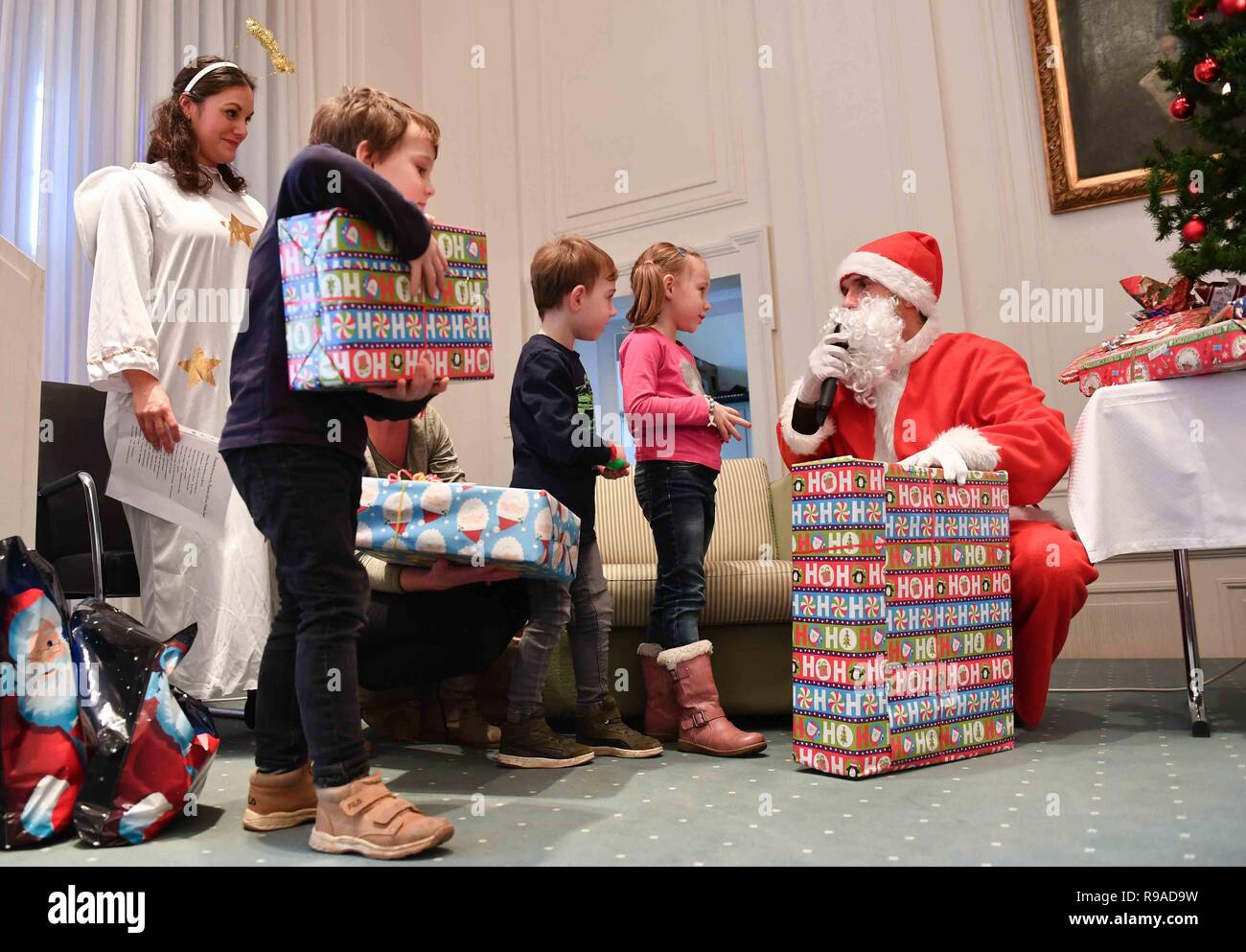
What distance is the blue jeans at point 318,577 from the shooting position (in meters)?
1.28

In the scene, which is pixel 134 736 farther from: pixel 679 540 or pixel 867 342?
pixel 867 342

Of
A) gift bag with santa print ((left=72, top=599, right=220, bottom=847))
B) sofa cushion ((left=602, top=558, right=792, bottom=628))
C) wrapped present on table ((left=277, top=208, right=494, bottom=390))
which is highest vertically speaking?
wrapped present on table ((left=277, top=208, right=494, bottom=390))

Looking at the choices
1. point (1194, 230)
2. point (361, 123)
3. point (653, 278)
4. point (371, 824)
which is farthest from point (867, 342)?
point (371, 824)

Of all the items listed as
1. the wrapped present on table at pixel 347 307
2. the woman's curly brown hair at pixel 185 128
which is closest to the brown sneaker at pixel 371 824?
the wrapped present on table at pixel 347 307

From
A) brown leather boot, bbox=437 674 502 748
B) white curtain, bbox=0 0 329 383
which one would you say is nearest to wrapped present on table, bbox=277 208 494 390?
brown leather boot, bbox=437 674 502 748

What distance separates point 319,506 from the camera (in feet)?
4.28

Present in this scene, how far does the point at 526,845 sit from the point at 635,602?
3.38ft

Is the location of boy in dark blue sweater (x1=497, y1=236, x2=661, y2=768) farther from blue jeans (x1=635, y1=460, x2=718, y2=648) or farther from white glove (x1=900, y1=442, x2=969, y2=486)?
white glove (x1=900, y1=442, x2=969, y2=486)

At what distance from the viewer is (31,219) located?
324cm

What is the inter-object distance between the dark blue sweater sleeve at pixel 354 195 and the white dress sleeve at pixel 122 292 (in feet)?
2.93

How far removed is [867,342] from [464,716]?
49.0 inches

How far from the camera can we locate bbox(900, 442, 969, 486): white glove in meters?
1.81

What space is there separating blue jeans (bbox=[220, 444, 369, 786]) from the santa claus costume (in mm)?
1092
